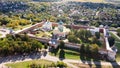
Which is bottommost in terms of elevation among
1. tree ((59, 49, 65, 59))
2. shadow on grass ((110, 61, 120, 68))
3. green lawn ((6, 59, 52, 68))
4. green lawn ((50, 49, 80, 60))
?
shadow on grass ((110, 61, 120, 68))

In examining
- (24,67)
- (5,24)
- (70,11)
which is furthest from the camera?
(70,11)

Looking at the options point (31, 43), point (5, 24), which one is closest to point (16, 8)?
point (5, 24)

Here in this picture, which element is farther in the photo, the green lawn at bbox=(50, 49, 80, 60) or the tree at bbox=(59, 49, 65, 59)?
Result: the green lawn at bbox=(50, 49, 80, 60)

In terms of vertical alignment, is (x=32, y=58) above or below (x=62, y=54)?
above

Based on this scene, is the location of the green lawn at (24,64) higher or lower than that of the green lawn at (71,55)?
higher

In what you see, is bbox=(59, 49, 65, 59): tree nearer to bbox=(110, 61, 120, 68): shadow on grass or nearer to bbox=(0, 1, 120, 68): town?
bbox=(0, 1, 120, 68): town

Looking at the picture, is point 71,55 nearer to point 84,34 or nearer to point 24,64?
point 24,64

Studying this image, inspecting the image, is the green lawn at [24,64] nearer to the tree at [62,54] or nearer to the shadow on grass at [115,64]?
the tree at [62,54]

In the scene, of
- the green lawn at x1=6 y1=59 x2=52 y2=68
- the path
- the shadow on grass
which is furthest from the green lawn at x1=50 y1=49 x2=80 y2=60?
the shadow on grass

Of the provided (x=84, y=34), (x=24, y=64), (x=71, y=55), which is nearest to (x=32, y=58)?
(x=24, y=64)

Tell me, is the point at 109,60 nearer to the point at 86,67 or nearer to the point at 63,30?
the point at 86,67

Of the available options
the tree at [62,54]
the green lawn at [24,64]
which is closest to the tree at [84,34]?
the tree at [62,54]
